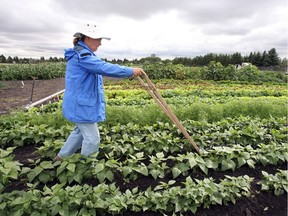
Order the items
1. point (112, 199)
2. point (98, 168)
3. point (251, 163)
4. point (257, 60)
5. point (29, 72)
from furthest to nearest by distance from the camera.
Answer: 1. point (257, 60)
2. point (29, 72)
3. point (251, 163)
4. point (98, 168)
5. point (112, 199)

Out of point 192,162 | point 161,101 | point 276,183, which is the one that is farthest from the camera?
point 161,101

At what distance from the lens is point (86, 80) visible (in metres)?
3.07

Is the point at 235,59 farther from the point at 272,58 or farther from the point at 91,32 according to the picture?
the point at 91,32

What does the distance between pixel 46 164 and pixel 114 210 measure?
111 cm

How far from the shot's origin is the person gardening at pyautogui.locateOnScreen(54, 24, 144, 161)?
293 cm

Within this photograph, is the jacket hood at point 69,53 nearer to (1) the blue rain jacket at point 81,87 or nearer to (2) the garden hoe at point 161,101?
(1) the blue rain jacket at point 81,87

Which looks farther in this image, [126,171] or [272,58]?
[272,58]

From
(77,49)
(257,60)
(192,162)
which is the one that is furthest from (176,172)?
(257,60)

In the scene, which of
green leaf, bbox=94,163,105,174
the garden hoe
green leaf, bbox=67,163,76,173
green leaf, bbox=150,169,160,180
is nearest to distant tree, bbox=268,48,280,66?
the garden hoe

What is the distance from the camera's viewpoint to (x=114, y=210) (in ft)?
8.19

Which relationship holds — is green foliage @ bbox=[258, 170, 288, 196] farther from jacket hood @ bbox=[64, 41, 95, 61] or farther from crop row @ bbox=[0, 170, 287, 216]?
jacket hood @ bbox=[64, 41, 95, 61]

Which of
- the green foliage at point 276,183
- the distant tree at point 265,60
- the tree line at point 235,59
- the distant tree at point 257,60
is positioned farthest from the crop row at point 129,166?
the distant tree at point 257,60

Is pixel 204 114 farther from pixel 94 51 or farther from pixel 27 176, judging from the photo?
pixel 27 176

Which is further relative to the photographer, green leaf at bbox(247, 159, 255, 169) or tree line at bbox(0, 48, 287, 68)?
tree line at bbox(0, 48, 287, 68)
